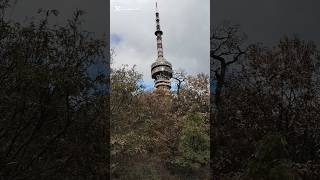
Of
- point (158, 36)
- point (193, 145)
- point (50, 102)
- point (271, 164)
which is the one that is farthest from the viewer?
point (158, 36)

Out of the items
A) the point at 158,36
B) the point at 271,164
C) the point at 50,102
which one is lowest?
the point at 271,164

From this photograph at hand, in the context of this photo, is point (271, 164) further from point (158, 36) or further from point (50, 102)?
point (158, 36)

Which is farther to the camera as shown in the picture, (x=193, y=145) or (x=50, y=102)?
(x=193, y=145)

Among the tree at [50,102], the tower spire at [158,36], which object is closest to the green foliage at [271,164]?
the tree at [50,102]

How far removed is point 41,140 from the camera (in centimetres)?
1102

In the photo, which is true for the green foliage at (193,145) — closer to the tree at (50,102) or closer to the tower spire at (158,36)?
the tower spire at (158,36)

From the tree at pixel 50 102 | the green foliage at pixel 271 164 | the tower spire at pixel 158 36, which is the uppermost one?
the tower spire at pixel 158 36

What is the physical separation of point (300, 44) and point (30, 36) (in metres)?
6.78

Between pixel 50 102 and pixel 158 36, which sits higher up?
pixel 158 36

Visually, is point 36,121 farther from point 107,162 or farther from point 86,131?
point 107,162

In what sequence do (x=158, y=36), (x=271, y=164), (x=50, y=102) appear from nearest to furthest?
1. (x=271, y=164)
2. (x=50, y=102)
3. (x=158, y=36)

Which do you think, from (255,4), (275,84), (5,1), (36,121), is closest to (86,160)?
(36,121)

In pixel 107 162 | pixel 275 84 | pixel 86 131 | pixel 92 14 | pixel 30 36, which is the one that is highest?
pixel 92 14

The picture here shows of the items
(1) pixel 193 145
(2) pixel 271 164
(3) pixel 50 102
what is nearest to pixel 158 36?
(1) pixel 193 145
